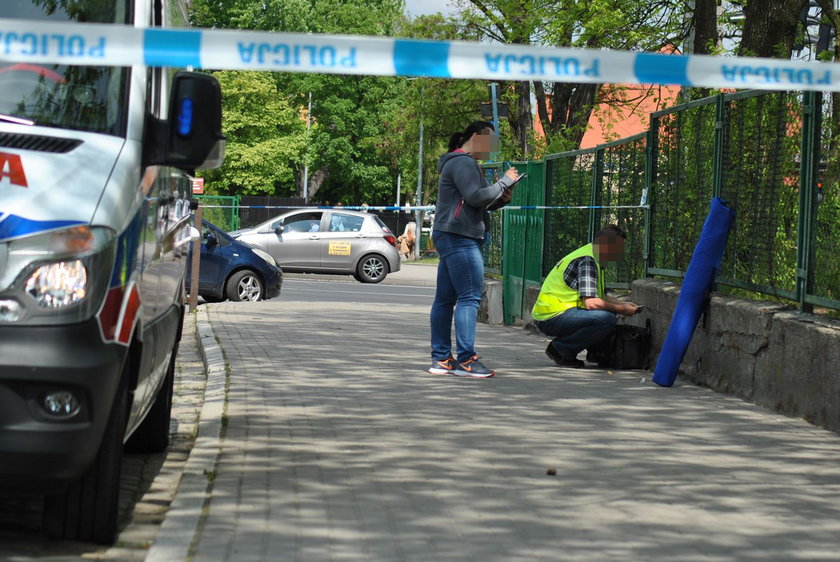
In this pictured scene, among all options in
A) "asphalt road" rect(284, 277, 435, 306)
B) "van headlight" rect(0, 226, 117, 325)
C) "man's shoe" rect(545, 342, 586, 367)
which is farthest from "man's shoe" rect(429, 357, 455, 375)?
"asphalt road" rect(284, 277, 435, 306)

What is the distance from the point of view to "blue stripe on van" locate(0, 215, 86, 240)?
172 inches

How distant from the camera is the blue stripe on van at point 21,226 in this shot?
14.3 ft

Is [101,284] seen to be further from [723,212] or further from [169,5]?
[723,212]

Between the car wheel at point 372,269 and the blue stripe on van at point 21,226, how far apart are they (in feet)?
91.8

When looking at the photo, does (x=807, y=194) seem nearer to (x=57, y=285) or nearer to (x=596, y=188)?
(x=57, y=285)

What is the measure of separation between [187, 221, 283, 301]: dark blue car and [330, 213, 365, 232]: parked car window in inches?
385

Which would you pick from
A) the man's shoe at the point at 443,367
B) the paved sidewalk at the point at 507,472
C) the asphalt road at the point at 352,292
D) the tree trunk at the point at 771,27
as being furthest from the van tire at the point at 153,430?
the asphalt road at the point at 352,292

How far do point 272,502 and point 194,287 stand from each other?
13114 mm

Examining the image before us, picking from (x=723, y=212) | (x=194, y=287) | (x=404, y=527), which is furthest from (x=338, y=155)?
(x=404, y=527)

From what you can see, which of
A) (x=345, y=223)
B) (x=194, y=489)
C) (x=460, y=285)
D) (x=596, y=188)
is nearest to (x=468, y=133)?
(x=460, y=285)

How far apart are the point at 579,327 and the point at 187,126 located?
20.9ft

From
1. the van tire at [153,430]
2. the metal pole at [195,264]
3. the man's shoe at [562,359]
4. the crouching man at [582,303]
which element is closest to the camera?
the van tire at [153,430]

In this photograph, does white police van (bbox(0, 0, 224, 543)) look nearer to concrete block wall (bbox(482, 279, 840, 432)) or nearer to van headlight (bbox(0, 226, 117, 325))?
van headlight (bbox(0, 226, 117, 325))

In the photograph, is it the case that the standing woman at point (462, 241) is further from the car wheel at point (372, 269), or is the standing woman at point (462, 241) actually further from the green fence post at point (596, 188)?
the car wheel at point (372, 269)
